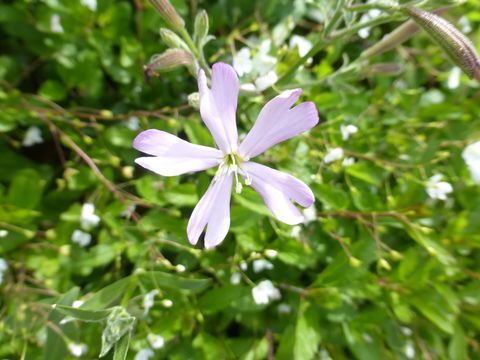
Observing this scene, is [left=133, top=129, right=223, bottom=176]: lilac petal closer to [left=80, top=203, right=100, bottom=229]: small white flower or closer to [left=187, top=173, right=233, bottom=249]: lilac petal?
[left=187, top=173, right=233, bottom=249]: lilac petal

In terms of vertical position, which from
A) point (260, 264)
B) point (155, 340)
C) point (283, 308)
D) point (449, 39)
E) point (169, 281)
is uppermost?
point (449, 39)

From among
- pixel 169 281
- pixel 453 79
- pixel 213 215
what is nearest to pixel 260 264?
pixel 169 281

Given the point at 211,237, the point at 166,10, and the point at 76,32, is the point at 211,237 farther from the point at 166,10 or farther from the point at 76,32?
the point at 76,32

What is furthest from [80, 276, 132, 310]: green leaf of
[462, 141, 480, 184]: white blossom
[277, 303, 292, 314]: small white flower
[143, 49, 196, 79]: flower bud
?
[462, 141, 480, 184]: white blossom

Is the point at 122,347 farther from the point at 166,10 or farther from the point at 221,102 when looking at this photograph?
the point at 166,10

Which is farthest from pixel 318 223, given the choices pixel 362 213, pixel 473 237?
pixel 473 237

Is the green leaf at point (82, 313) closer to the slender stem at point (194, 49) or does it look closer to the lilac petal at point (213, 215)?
the lilac petal at point (213, 215)

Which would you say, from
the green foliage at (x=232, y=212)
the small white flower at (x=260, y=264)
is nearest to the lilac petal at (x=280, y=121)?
the green foliage at (x=232, y=212)
